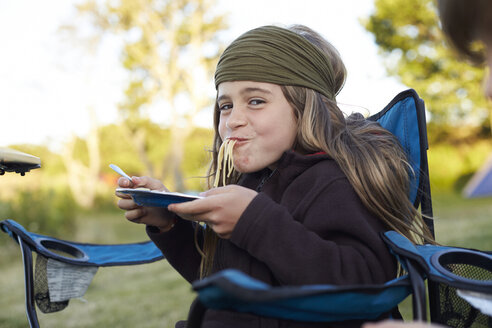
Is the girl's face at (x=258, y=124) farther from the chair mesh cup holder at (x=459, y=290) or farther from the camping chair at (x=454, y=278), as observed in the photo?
the chair mesh cup holder at (x=459, y=290)

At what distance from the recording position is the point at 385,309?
1023 millimetres

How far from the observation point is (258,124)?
1.30 meters

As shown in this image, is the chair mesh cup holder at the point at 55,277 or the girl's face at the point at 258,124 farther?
the chair mesh cup holder at the point at 55,277

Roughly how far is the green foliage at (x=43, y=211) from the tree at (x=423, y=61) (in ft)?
28.4

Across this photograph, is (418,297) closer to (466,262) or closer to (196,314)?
(466,262)

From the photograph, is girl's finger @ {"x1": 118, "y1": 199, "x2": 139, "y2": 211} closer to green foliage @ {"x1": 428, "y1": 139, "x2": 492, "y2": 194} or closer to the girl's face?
the girl's face

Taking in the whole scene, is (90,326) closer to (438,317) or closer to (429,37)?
(438,317)

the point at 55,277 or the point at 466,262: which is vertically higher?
the point at 466,262

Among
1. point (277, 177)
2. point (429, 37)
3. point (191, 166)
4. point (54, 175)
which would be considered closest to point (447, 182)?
point (429, 37)

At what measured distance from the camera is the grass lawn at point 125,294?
3.17m

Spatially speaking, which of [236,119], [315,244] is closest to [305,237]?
[315,244]

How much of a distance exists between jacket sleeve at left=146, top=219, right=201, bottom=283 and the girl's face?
0.35m

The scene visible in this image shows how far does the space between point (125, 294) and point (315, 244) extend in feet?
11.5

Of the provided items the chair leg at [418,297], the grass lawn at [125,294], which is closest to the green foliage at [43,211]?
the grass lawn at [125,294]
